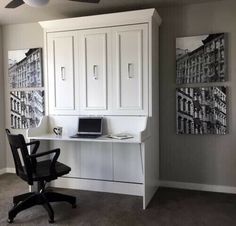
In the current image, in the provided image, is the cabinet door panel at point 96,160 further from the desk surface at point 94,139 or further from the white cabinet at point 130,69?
the white cabinet at point 130,69

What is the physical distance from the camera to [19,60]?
4316 millimetres

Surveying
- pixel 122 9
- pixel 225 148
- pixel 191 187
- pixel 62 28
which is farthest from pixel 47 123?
pixel 225 148

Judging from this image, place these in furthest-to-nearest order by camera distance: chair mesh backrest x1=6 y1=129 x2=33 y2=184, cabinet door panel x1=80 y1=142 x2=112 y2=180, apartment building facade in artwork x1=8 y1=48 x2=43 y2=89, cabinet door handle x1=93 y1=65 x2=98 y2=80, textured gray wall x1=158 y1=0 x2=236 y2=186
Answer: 1. apartment building facade in artwork x1=8 y1=48 x2=43 y2=89
2. cabinet door panel x1=80 y1=142 x2=112 y2=180
3. cabinet door handle x1=93 y1=65 x2=98 y2=80
4. textured gray wall x1=158 y1=0 x2=236 y2=186
5. chair mesh backrest x1=6 y1=129 x2=33 y2=184

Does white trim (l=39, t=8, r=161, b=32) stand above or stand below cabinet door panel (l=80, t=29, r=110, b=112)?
above

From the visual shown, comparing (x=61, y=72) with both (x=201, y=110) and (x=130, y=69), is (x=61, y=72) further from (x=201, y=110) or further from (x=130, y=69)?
(x=201, y=110)

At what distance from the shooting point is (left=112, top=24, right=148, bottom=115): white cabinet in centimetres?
328

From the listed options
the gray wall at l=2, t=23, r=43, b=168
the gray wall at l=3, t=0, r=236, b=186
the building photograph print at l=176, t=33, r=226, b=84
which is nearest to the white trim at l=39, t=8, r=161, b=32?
the gray wall at l=3, t=0, r=236, b=186

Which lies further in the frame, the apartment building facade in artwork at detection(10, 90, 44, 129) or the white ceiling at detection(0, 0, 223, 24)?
the apartment building facade in artwork at detection(10, 90, 44, 129)

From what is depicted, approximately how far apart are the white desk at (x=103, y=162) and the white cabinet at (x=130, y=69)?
0.69 feet

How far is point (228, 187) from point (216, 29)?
78.7 inches

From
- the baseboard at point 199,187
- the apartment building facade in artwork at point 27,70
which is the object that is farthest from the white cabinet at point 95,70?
the baseboard at point 199,187

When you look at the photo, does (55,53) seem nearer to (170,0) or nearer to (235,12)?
(170,0)

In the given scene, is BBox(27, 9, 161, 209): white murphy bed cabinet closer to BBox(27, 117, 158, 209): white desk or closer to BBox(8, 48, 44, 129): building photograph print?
BBox(27, 117, 158, 209): white desk

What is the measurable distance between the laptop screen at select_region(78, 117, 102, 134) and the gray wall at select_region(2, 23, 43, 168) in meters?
1.42
